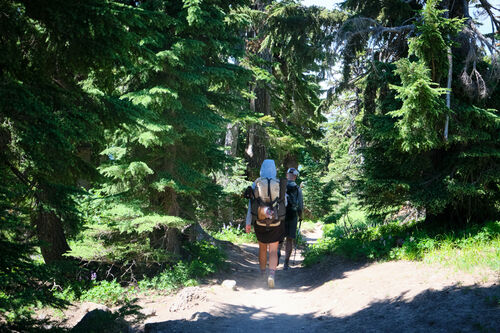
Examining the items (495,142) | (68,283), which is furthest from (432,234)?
(68,283)

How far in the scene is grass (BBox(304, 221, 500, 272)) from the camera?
17.6 ft

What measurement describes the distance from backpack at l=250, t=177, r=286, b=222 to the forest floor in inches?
60.5

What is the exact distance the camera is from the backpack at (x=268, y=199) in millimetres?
6984

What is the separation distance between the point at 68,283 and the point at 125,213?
3188 mm

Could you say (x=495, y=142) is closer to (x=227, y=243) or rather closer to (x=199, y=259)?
(x=199, y=259)

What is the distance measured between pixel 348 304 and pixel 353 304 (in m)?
0.10

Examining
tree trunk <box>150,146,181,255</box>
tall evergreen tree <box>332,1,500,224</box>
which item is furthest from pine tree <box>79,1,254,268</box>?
tall evergreen tree <box>332,1,500,224</box>

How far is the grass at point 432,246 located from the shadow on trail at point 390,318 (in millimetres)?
940

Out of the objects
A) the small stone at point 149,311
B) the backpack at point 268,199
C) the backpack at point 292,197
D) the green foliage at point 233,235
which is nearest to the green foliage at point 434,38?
the backpack at point 268,199

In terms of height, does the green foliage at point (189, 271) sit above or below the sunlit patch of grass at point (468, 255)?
below

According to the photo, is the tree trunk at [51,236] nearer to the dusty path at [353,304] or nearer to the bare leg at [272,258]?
the dusty path at [353,304]

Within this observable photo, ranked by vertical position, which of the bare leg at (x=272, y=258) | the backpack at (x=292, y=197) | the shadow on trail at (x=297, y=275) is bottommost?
the shadow on trail at (x=297, y=275)

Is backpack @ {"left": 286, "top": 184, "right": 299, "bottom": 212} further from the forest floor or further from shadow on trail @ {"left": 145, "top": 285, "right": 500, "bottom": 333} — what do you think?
shadow on trail @ {"left": 145, "top": 285, "right": 500, "bottom": 333}

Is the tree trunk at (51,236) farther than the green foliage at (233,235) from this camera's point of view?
No
